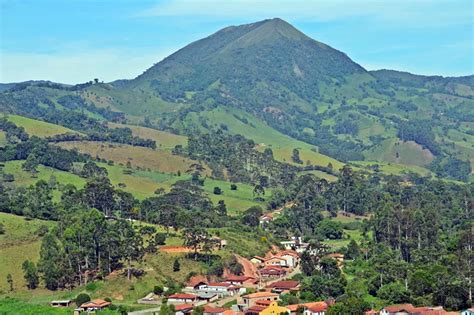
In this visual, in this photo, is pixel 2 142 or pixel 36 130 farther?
pixel 36 130

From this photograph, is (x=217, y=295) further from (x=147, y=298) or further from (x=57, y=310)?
(x=57, y=310)

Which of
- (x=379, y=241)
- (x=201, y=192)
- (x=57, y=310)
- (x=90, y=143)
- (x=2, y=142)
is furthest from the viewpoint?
(x=90, y=143)

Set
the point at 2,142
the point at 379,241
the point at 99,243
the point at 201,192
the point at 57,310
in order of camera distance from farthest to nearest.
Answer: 1. the point at 2,142
2. the point at 201,192
3. the point at 379,241
4. the point at 99,243
5. the point at 57,310

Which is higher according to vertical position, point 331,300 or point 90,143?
point 90,143

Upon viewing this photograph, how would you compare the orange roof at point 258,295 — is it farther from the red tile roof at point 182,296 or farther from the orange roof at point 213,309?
the red tile roof at point 182,296

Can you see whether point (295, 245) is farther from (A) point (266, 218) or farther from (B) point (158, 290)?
(B) point (158, 290)

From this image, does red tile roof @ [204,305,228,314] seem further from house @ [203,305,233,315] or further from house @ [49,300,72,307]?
house @ [49,300,72,307]

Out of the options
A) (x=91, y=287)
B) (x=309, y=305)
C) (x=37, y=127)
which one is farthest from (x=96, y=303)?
(x=37, y=127)

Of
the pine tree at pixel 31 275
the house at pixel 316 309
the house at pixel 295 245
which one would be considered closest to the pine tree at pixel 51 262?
the pine tree at pixel 31 275

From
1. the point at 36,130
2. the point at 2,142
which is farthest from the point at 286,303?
the point at 36,130
